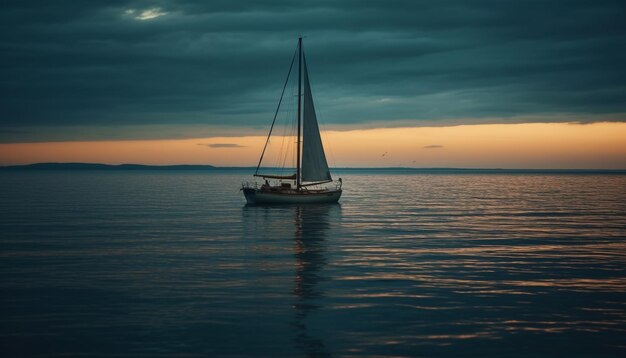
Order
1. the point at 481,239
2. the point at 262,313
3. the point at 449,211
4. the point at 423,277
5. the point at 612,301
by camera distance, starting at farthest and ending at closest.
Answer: the point at 449,211, the point at 481,239, the point at 423,277, the point at 612,301, the point at 262,313

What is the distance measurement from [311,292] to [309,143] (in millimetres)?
50948

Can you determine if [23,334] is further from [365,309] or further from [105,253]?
[105,253]

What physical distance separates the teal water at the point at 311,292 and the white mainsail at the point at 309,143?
27.2 meters

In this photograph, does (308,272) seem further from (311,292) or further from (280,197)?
(280,197)

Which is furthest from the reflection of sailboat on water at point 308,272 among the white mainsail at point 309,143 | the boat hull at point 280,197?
the white mainsail at point 309,143

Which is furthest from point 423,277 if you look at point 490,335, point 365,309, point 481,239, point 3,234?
point 3,234

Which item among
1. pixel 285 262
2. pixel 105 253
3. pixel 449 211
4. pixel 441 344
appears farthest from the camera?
pixel 449 211

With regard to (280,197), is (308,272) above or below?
below

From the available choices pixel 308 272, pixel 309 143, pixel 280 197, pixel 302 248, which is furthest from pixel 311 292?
pixel 309 143

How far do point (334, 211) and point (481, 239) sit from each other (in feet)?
94.2

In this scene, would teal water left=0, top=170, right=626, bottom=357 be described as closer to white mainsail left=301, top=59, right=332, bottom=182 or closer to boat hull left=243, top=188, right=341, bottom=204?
boat hull left=243, top=188, right=341, bottom=204

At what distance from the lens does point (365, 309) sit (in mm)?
21094

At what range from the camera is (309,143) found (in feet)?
243

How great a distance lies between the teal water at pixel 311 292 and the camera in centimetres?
1727
